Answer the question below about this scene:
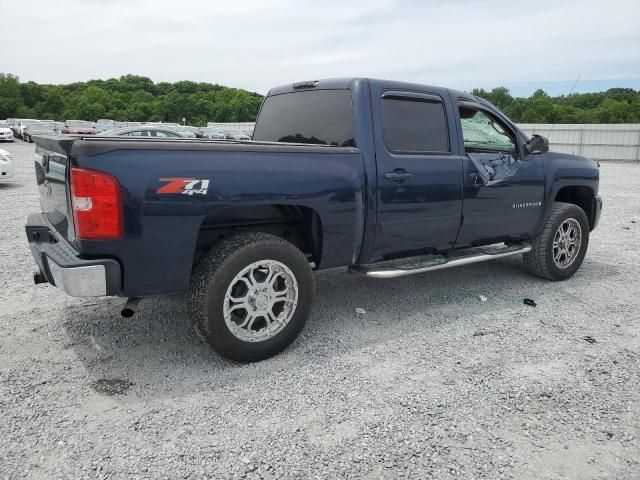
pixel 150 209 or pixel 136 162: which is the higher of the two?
pixel 136 162

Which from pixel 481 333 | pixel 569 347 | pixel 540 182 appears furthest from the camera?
pixel 540 182

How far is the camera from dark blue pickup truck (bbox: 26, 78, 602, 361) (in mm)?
2967

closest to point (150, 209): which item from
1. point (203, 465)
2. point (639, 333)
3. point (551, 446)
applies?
point (203, 465)

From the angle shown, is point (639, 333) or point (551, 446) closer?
point (551, 446)

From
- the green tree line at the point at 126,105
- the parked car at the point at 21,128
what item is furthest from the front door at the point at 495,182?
the green tree line at the point at 126,105

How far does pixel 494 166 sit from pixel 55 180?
148 inches

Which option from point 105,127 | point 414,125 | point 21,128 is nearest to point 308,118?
point 414,125

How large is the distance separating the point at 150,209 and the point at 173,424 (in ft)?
4.08

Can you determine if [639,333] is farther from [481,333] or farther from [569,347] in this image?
[481,333]

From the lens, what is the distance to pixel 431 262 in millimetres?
4438

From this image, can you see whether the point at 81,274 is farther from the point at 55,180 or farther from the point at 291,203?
the point at 291,203

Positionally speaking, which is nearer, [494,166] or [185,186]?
[185,186]

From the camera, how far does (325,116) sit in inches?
169

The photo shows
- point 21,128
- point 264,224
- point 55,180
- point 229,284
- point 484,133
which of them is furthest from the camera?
point 21,128
